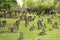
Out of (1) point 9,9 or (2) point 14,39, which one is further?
(1) point 9,9

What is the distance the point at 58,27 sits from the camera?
15.5 feet

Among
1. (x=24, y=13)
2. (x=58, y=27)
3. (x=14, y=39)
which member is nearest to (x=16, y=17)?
(x=24, y=13)

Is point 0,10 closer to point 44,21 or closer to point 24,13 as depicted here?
point 24,13

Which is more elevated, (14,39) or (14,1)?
(14,1)

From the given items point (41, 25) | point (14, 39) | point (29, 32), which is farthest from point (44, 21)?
point (14, 39)

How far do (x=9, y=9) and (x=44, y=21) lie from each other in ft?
2.79

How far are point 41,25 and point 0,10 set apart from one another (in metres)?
0.99

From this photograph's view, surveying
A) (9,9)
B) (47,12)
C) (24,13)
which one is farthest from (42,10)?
(9,9)

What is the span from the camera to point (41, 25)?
4.79m

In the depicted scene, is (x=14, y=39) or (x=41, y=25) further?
(x=41, y=25)

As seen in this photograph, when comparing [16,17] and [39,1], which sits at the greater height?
[39,1]

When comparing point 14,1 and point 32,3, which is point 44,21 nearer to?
point 32,3

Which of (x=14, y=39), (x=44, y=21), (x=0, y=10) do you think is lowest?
(x=14, y=39)

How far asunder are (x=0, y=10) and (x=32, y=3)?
0.75m
